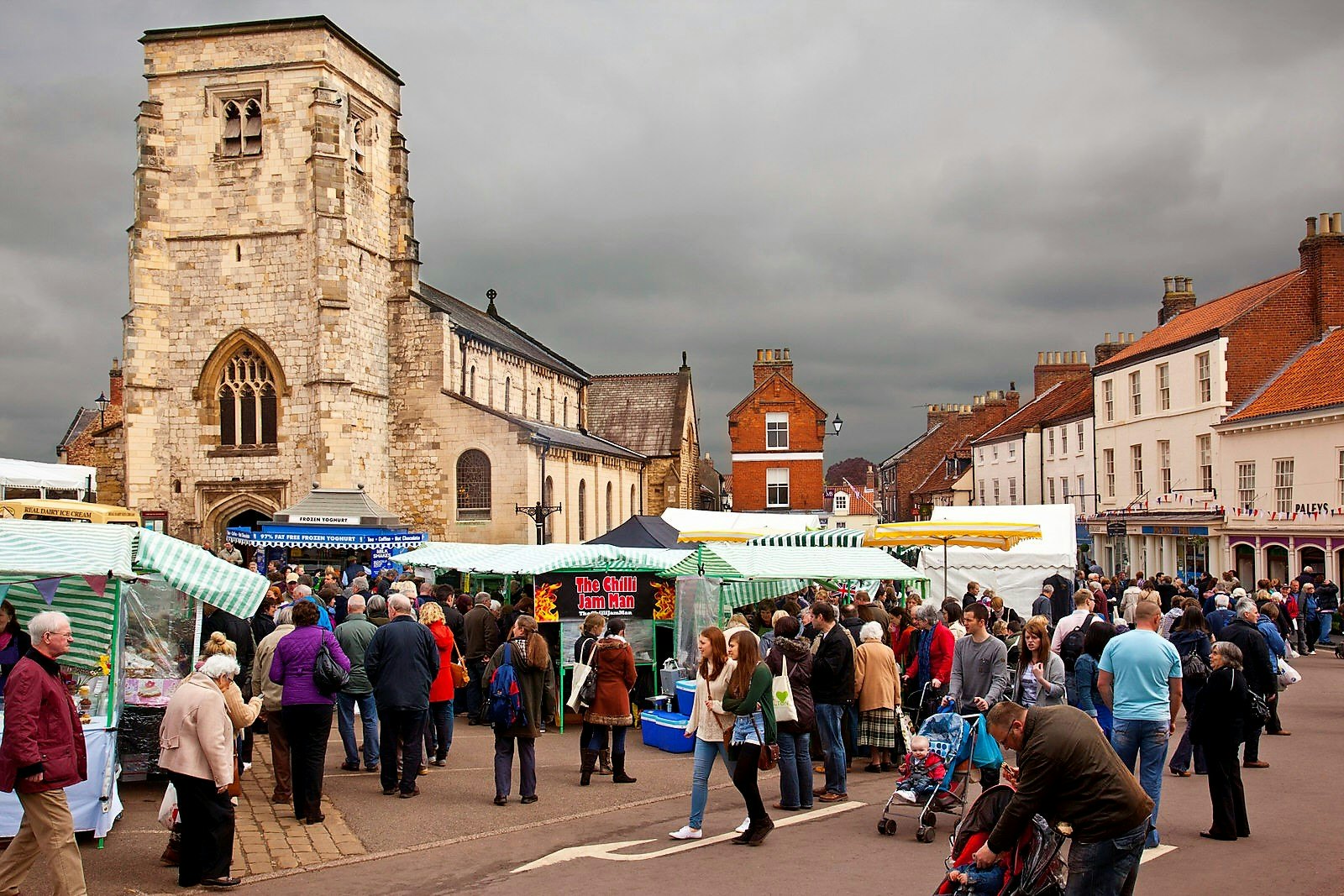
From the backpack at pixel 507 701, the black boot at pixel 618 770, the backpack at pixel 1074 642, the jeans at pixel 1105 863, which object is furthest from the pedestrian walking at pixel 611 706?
the jeans at pixel 1105 863

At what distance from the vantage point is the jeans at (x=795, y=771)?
9.88m

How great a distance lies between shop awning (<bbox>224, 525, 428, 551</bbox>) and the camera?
2681 cm

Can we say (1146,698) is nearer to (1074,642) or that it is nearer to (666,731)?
(1074,642)

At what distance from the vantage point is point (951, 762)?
8.83 meters

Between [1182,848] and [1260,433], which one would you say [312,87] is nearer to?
[1260,433]

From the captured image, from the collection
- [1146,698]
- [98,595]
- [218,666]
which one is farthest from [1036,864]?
[98,595]

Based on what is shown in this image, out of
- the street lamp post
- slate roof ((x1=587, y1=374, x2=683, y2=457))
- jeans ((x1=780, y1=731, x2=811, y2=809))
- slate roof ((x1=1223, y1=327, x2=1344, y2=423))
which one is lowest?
jeans ((x1=780, y1=731, x2=811, y2=809))

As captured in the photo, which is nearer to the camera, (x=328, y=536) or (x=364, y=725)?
(x=364, y=725)

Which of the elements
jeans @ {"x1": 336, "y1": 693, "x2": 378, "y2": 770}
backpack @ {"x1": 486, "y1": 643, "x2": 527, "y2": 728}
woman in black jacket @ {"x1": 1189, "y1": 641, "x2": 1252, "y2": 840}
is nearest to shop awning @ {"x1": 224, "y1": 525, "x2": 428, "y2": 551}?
jeans @ {"x1": 336, "y1": 693, "x2": 378, "y2": 770}

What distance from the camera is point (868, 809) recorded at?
32.8ft

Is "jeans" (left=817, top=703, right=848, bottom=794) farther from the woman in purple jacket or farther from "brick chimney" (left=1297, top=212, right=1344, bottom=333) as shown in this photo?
"brick chimney" (left=1297, top=212, right=1344, bottom=333)

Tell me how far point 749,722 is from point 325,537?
20607mm

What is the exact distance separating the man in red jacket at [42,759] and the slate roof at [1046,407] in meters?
41.1

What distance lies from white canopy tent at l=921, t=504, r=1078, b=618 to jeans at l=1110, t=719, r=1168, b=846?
49.1 feet
